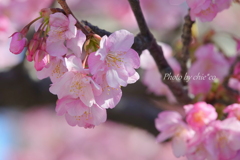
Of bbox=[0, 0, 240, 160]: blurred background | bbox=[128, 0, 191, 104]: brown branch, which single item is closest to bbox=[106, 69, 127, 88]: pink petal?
bbox=[128, 0, 191, 104]: brown branch

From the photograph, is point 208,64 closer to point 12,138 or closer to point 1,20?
point 1,20

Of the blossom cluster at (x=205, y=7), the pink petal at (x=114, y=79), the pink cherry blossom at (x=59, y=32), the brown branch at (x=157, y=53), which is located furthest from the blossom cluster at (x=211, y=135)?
the pink cherry blossom at (x=59, y=32)

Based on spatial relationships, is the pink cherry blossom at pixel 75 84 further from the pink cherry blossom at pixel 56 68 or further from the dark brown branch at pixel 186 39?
the dark brown branch at pixel 186 39

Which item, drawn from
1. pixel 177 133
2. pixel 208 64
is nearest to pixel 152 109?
pixel 208 64

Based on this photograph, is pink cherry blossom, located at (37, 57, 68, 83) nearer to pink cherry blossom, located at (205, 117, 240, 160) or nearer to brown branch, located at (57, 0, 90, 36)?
brown branch, located at (57, 0, 90, 36)

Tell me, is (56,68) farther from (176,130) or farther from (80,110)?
(176,130)

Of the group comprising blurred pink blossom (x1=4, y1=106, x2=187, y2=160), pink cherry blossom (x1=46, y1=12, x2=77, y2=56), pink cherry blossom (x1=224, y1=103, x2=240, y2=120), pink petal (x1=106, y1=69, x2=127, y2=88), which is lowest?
blurred pink blossom (x1=4, y1=106, x2=187, y2=160)
